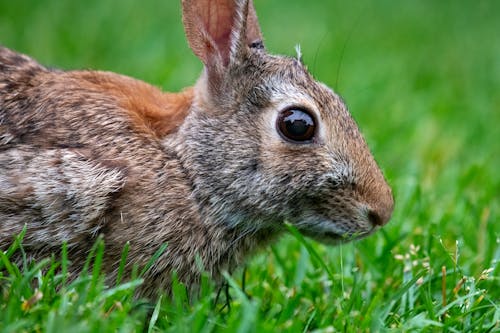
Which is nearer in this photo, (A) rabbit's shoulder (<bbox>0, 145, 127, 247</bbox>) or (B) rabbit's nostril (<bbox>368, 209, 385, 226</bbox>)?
(A) rabbit's shoulder (<bbox>0, 145, 127, 247</bbox>)

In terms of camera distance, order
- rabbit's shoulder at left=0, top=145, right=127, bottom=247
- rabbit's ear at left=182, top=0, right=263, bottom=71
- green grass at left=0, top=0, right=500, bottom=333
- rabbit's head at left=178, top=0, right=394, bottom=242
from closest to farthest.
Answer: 1. green grass at left=0, top=0, right=500, bottom=333
2. rabbit's shoulder at left=0, top=145, right=127, bottom=247
3. rabbit's head at left=178, top=0, right=394, bottom=242
4. rabbit's ear at left=182, top=0, right=263, bottom=71

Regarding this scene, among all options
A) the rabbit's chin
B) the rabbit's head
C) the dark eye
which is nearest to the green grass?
the rabbit's chin

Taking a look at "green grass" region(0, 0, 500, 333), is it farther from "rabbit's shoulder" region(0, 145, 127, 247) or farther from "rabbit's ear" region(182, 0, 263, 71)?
"rabbit's ear" region(182, 0, 263, 71)

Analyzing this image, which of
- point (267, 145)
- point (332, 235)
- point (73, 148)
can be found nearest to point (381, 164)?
point (332, 235)

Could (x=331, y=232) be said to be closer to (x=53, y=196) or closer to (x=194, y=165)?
(x=194, y=165)

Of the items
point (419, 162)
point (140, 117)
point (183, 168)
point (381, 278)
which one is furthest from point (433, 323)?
point (419, 162)

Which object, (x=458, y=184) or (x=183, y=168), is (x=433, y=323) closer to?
(x=183, y=168)

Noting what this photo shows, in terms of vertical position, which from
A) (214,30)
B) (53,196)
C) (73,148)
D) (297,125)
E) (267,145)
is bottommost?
(53,196)

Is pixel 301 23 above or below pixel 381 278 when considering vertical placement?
above
